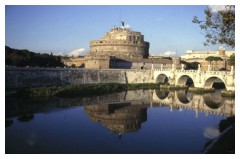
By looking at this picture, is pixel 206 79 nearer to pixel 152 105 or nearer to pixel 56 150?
pixel 152 105

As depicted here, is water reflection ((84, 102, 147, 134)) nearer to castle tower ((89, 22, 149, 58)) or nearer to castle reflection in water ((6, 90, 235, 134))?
castle reflection in water ((6, 90, 235, 134))

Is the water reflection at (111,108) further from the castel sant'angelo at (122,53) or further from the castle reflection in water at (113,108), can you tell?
the castel sant'angelo at (122,53)

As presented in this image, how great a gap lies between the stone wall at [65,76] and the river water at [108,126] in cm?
259

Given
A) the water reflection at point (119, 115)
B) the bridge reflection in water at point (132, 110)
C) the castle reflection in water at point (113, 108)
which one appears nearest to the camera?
the water reflection at point (119, 115)

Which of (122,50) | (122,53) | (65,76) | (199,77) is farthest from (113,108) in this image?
(122,50)

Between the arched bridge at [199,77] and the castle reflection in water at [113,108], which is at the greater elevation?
the arched bridge at [199,77]

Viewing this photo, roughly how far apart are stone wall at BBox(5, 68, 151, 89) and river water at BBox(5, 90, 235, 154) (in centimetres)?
259

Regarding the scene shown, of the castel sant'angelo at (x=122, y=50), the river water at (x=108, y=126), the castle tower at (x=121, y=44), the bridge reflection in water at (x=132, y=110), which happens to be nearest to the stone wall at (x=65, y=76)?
the castel sant'angelo at (x=122, y=50)

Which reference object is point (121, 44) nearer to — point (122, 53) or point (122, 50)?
point (122, 50)

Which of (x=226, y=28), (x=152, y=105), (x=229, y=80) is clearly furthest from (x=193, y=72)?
(x=226, y=28)

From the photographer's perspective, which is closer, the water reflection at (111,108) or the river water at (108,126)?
the river water at (108,126)

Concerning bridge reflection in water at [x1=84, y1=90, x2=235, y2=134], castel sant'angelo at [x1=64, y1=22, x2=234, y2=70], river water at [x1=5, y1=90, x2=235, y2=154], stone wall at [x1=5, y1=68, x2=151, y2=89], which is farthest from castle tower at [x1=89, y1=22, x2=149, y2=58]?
river water at [x1=5, y1=90, x2=235, y2=154]

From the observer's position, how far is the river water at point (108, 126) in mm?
8023
